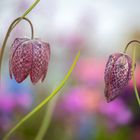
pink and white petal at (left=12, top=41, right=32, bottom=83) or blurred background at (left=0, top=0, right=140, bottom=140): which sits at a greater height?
pink and white petal at (left=12, top=41, right=32, bottom=83)

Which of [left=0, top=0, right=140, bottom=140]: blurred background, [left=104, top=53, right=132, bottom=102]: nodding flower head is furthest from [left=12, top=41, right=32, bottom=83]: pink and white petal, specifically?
[left=0, top=0, right=140, bottom=140]: blurred background

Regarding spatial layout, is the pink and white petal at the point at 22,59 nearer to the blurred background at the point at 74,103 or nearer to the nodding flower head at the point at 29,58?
the nodding flower head at the point at 29,58

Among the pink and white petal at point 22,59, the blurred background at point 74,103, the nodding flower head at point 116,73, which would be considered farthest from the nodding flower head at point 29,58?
the blurred background at point 74,103

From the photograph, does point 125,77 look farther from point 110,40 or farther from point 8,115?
point 110,40

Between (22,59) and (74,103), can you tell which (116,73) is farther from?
(74,103)

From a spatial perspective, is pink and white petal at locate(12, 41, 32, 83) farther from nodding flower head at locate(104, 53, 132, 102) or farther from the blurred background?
the blurred background

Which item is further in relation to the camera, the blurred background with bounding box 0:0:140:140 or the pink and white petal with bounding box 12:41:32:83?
the blurred background with bounding box 0:0:140:140

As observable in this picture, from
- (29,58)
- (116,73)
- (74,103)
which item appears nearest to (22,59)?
(29,58)
